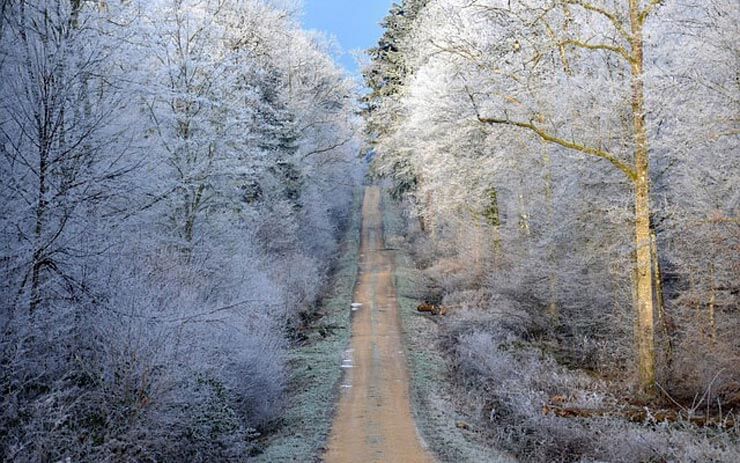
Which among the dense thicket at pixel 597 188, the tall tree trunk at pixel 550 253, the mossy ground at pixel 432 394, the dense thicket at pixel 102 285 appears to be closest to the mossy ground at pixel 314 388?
the dense thicket at pixel 102 285

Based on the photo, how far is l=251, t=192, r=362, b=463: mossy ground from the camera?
10523mm

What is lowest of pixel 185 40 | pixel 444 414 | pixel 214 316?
pixel 444 414

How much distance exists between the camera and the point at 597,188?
56.0 feet

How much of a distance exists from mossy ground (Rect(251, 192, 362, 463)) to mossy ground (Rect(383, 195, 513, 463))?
191 cm

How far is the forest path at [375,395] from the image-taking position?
1041cm

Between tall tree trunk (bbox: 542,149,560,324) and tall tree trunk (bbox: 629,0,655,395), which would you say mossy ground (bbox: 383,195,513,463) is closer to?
tall tree trunk (bbox: 629,0,655,395)

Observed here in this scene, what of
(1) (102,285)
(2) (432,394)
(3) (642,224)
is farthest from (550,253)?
(1) (102,285)

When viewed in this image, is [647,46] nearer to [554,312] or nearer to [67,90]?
[554,312]

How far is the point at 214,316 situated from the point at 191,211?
786 cm

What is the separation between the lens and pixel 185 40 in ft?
63.9

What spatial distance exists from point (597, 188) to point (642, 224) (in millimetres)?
5360

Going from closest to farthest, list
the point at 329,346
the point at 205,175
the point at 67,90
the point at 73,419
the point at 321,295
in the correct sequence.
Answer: the point at 73,419 → the point at 67,90 → the point at 205,175 → the point at 329,346 → the point at 321,295

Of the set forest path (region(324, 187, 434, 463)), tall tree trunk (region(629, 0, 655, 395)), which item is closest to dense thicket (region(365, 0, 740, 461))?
tall tree trunk (region(629, 0, 655, 395))

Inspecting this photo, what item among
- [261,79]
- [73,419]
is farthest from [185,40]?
[73,419]
